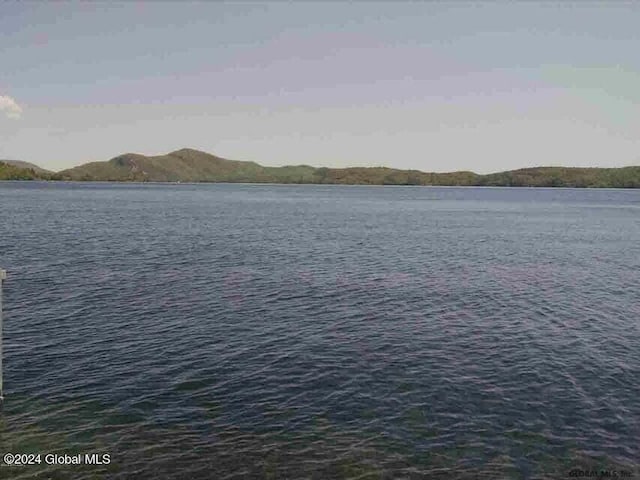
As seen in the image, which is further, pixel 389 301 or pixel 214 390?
pixel 389 301

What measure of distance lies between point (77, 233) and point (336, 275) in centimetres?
5688

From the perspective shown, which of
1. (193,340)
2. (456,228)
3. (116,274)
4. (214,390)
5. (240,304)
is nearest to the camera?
(214,390)

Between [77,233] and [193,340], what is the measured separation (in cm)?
6787

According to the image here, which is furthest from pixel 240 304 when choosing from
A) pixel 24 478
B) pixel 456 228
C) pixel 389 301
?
pixel 456 228

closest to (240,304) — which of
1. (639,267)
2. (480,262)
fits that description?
(480,262)

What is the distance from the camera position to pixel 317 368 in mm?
31688

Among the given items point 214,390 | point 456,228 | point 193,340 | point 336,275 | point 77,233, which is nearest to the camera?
point 214,390

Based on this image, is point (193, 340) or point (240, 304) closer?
point (193, 340)

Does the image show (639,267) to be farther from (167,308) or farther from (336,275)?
(167,308)

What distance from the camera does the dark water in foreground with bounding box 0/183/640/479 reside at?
22219 millimetres

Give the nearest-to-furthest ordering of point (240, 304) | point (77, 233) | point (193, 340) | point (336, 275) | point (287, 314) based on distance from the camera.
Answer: point (193, 340) → point (287, 314) → point (240, 304) → point (336, 275) → point (77, 233)

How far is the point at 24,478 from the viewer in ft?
65.3

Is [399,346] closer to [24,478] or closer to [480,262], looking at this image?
[24,478]

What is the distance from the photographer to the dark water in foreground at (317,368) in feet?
72.9
